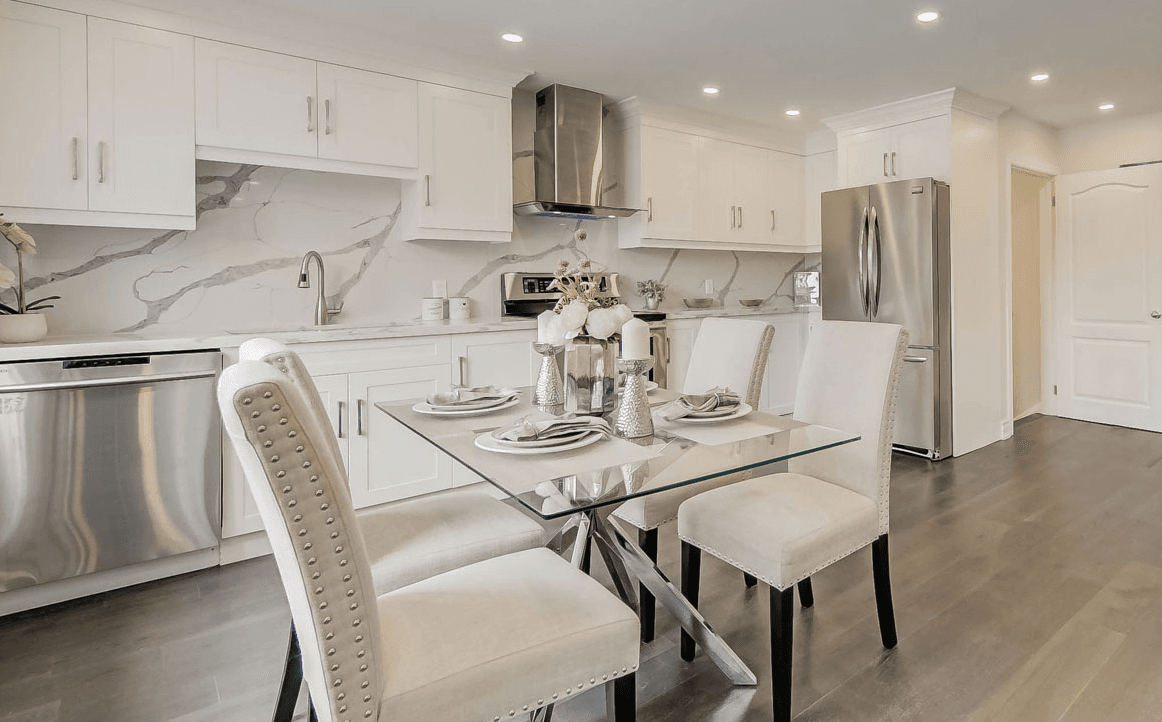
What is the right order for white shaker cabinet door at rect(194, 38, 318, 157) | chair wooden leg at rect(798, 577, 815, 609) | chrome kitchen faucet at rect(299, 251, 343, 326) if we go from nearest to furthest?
chair wooden leg at rect(798, 577, 815, 609) → white shaker cabinet door at rect(194, 38, 318, 157) → chrome kitchen faucet at rect(299, 251, 343, 326)

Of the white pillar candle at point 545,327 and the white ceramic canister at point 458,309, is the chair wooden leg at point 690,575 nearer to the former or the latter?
the white pillar candle at point 545,327

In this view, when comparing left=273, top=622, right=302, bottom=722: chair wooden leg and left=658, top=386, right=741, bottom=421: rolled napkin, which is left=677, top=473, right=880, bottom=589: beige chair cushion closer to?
left=658, top=386, right=741, bottom=421: rolled napkin

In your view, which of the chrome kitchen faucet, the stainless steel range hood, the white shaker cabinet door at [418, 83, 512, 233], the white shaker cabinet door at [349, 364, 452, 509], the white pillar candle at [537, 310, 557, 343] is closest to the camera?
the white pillar candle at [537, 310, 557, 343]

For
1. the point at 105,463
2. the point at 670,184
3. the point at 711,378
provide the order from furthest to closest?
1. the point at 670,184
2. the point at 711,378
3. the point at 105,463

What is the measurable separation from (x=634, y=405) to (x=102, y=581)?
2.30m

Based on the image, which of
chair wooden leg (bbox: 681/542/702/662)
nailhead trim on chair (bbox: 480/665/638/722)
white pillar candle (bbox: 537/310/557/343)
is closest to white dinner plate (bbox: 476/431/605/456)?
white pillar candle (bbox: 537/310/557/343)

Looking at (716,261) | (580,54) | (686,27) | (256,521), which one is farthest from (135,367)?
(716,261)

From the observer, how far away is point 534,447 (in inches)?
58.7

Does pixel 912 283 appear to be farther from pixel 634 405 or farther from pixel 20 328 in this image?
pixel 20 328

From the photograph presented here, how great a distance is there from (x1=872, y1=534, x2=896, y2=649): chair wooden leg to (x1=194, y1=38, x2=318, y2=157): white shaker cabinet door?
2.88m

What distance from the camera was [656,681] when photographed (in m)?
1.86

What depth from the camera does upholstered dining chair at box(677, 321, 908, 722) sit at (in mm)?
1644

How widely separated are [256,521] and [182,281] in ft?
3.97

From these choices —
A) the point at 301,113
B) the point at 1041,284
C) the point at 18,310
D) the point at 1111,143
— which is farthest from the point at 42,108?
the point at 1111,143
